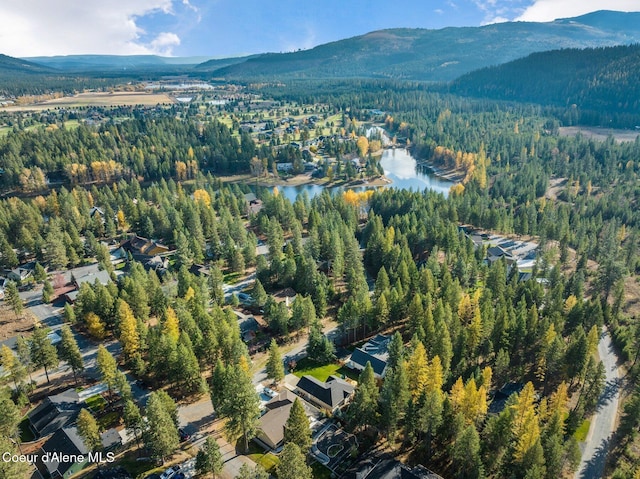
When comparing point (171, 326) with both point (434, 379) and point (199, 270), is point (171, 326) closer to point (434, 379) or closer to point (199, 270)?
point (199, 270)

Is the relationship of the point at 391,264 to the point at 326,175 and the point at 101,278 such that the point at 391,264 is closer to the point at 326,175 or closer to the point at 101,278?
the point at 101,278

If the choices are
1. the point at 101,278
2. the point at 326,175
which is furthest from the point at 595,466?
the point at 326,175

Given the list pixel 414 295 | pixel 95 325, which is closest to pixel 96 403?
pixel 95 325

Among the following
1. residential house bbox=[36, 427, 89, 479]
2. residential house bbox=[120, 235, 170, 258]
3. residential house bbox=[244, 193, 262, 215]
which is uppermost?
residential house bbox=[244, 193, 262, 215]

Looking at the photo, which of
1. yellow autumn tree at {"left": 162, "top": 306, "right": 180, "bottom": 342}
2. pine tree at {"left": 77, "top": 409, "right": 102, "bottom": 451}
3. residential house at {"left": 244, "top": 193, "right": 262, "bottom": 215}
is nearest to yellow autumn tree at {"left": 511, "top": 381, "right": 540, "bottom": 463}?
pine tree at {"left": 77, "top": 409, "right": 102, "bottom": 451}

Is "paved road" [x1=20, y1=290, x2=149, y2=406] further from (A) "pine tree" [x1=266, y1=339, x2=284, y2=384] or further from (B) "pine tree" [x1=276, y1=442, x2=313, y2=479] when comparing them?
(B) "pine tree" [x1=276, y1=442, x2=313, y2=479]
